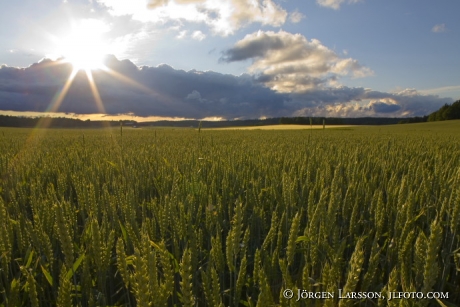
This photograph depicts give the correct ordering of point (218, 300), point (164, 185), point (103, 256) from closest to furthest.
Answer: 1. point (218, 300)
2. point (103, 256)
3. point (164, 185)

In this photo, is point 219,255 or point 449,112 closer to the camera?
point 219,255

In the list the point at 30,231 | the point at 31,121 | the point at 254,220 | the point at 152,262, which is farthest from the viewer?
the point at 31,121

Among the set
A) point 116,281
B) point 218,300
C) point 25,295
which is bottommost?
point 116,281

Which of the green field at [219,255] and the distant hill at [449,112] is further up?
the distant hill at [449,112]

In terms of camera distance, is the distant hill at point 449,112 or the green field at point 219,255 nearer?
the green field at point 219,255

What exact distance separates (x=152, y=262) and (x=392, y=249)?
119cm

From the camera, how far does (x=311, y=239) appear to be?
3.88 feet

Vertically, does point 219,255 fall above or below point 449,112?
below

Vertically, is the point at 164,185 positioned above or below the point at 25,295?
above

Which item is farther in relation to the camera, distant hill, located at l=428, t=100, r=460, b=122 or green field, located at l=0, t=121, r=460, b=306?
distant hill, located at l=428, t=100, r=460, b=122

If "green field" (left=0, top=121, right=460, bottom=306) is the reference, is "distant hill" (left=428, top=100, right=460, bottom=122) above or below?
above

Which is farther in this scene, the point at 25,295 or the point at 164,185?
the point at 164,185

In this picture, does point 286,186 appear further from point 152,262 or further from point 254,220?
point 152,262

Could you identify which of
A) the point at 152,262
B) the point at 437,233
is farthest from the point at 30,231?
the point at 437,233
